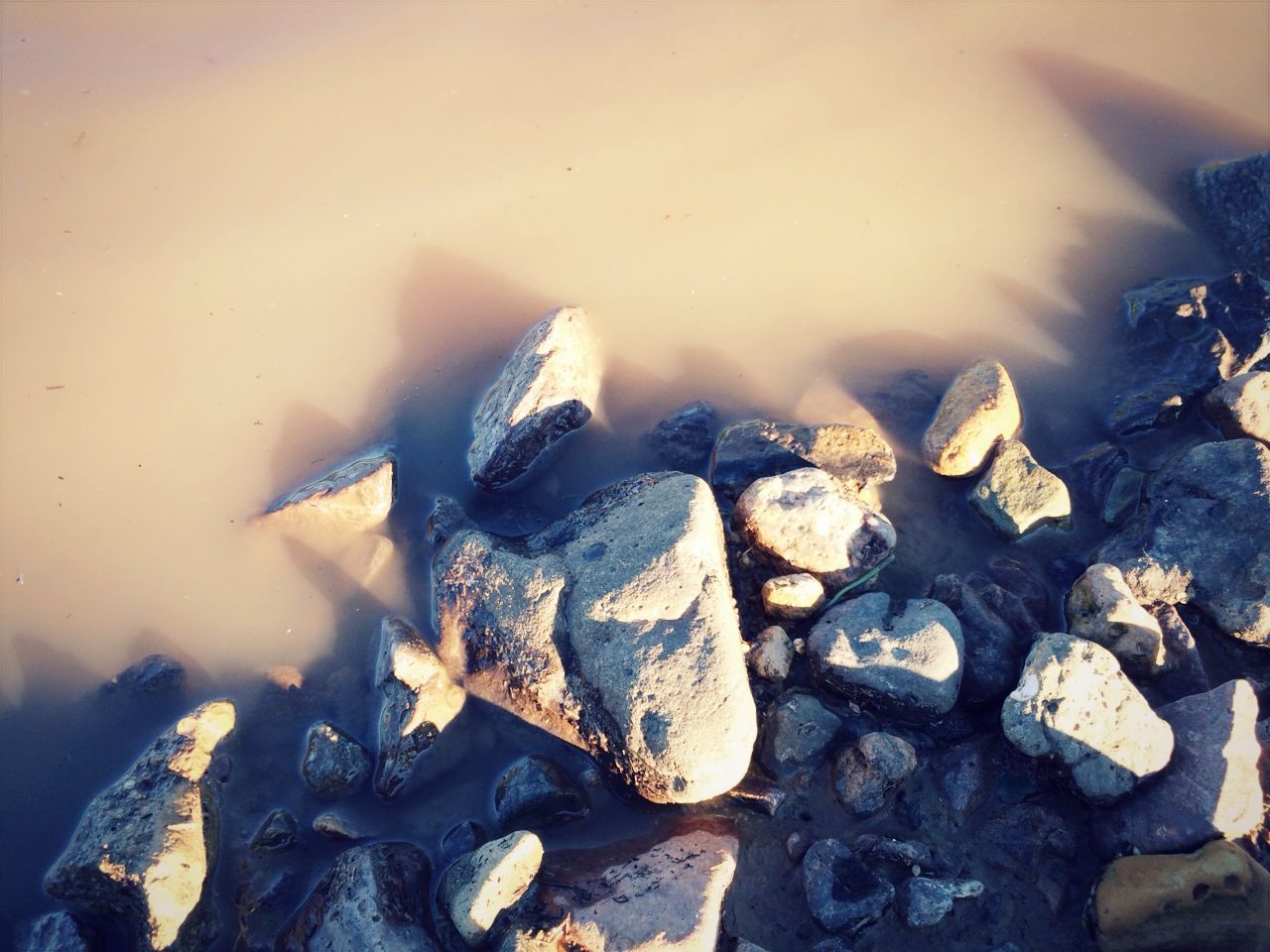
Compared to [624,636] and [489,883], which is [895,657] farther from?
[489,883]

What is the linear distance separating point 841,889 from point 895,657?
0.94 meters

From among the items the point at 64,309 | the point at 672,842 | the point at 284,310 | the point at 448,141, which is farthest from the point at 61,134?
the point at 672,842

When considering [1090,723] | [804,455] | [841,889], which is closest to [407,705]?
[841,889]

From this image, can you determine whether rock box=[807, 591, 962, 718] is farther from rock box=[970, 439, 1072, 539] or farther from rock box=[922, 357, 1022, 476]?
rock box=[922, 357, 1022, 476]

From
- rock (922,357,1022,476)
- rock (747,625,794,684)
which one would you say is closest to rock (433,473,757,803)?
rock (747,625,794,684)

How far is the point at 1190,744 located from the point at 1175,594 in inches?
31.3

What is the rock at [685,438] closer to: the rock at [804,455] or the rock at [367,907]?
the rock at [804,455]

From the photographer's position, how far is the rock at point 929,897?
3.08 metres

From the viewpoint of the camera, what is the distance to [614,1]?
5961 mm

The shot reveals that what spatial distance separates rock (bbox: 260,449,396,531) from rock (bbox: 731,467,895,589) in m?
1.86

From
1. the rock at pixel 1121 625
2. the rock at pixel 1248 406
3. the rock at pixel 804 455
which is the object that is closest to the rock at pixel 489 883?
the rock at pixel 804 455

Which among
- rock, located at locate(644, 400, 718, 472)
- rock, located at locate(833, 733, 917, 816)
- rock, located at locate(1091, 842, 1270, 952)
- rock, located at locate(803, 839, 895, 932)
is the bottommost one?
rock, located at locate(1091, 842, 1270, 952)

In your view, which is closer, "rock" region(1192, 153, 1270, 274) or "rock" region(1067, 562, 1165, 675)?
"rock" region(1067, 562, 1165, 675)

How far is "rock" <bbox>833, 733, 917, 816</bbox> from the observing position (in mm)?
3289
